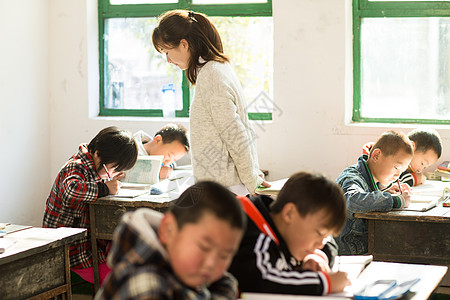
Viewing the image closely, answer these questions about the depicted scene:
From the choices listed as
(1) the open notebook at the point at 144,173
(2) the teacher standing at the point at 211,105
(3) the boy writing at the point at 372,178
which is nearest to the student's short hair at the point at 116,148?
(1) the open notebook at the point at 144,173

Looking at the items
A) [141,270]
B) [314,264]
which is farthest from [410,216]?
[141,270]

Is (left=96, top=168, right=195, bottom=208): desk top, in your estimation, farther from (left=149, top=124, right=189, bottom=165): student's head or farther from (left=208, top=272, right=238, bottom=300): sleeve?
(left=208, top=272, right=238, bottom=300): sleeve

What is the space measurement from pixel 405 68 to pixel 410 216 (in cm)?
157

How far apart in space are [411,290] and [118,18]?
3.49m

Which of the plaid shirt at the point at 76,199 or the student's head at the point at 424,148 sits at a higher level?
the student's head at the point at 424,148

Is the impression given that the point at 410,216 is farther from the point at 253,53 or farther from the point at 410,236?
the point at 253,53

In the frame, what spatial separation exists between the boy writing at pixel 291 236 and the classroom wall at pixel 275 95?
2.42 meters

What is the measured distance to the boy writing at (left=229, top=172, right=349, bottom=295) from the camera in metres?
1.71

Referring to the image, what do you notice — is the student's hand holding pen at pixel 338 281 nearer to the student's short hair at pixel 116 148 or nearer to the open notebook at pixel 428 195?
the open notebook at pixel 428 195

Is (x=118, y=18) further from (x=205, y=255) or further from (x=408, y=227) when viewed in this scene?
(x=205, y=255)

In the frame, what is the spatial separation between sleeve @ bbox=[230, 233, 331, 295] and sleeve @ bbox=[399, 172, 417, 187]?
2.10 metres

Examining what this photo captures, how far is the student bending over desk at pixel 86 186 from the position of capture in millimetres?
3330

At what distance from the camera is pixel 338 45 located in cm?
415

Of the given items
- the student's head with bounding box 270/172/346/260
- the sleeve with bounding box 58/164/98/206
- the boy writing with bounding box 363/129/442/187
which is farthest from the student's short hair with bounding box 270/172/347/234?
the boy writing with bounding box 363/129/442/187
